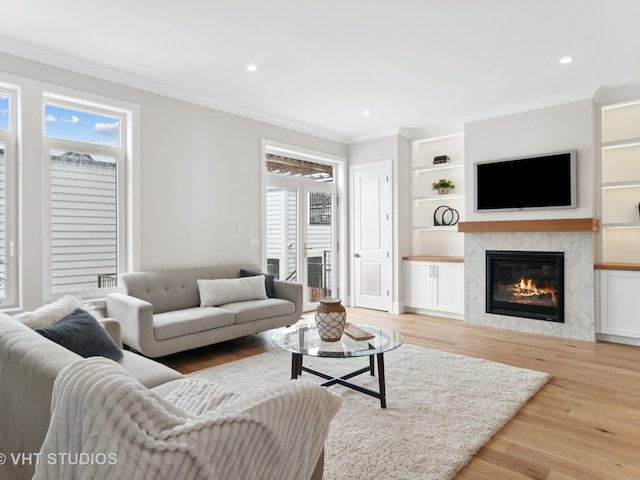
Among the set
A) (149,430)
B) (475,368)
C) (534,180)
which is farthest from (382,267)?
(149,430)

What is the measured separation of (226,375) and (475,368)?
2100 millimetres

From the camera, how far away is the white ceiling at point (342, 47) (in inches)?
108

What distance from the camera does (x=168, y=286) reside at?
3938 millimetres

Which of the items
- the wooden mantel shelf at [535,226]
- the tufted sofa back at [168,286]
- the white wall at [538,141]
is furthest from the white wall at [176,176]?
the wooden mantel shelf at [535,226]

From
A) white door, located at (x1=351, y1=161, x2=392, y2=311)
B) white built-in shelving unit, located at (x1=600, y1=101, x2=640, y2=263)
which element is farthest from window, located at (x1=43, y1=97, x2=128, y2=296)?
white built-in shelving unit, located at (x1=600, y1=101, x2=640, y2=263)

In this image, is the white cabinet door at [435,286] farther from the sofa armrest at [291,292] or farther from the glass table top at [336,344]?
the glass table top at [336,344]

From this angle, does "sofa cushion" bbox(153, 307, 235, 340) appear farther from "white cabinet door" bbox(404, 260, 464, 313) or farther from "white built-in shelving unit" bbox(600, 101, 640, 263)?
"white built-in shelving unit" bbox(600, 101, 640, 263)

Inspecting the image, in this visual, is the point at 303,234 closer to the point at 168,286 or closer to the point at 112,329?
the point at 168,286

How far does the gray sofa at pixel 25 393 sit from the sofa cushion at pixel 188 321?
1.66m

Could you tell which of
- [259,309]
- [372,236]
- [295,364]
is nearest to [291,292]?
[259,309]

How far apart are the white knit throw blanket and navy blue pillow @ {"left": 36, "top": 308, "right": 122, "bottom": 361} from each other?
3.37ft

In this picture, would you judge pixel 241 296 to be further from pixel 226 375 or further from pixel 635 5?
pixel 635 5

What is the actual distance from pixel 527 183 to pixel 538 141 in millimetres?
505

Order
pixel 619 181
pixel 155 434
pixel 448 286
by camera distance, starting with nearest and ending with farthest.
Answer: pixel 155 434, pixel 619 181, pixel 448 286
